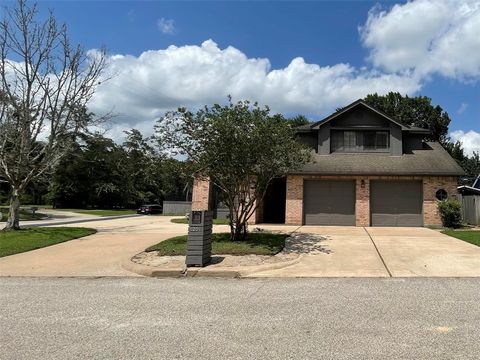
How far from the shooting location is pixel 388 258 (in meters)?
11.5

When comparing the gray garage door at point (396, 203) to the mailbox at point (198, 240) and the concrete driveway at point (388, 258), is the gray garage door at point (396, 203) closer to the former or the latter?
the concrete driveway at point (388, 258)

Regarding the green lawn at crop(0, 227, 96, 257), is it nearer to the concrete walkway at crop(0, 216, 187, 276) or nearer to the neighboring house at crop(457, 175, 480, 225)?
the concrete walkway at crop(0, 216, 187, 276)

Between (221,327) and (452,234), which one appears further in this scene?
(452,234)

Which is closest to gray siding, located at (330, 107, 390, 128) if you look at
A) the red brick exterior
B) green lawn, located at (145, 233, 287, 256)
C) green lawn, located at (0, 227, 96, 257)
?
the red brick exterior

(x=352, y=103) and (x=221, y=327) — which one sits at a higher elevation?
(x=352, y=103)

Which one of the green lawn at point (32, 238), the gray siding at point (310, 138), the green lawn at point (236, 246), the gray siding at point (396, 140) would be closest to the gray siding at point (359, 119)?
the gray siding at point (396, 140)

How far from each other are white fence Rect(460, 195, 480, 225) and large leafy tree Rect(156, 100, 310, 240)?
11.6 metres

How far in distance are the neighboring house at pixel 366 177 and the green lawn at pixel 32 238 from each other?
6.60 meters

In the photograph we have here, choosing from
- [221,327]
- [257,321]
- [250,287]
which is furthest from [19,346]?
[250,287]

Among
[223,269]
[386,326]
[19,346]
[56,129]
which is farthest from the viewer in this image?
[56,129]

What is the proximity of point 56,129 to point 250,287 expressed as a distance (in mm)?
14547

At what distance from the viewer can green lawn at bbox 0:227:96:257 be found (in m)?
14.0

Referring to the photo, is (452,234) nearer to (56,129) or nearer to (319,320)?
(319,320)

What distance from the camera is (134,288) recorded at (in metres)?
8.59
